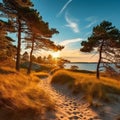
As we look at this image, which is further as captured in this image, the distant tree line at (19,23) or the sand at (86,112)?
the distant tree line at (19,23)

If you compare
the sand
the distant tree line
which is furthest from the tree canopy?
the sand

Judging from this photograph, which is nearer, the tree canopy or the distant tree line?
the distant tree line

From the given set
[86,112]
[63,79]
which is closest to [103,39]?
[63,79]

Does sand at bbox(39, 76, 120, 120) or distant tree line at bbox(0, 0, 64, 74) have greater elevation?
distant tree line at bbox(0, 0, 64, 74)

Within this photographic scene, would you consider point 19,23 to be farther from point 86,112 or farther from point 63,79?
point 86,112

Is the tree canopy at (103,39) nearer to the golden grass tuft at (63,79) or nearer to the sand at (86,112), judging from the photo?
the golden grass tuft at (63,79)

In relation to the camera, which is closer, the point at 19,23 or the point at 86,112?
the point at 86,112

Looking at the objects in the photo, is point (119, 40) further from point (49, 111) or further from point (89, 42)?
point (49, 111)

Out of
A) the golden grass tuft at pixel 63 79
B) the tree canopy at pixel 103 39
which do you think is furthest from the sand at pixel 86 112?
the tree canopy at pixel 103 39

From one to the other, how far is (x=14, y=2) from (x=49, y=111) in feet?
46.9

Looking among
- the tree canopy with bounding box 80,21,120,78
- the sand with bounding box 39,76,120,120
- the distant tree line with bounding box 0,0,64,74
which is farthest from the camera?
the tree canopy with bounding box 80,21,120,78

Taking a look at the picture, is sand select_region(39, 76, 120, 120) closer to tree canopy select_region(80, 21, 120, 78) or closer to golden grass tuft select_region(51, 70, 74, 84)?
golden grass tuft select_region(51, 70, 74, 84)

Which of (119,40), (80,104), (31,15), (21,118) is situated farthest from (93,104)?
(119,40)

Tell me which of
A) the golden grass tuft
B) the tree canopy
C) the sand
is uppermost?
the tree canopy
